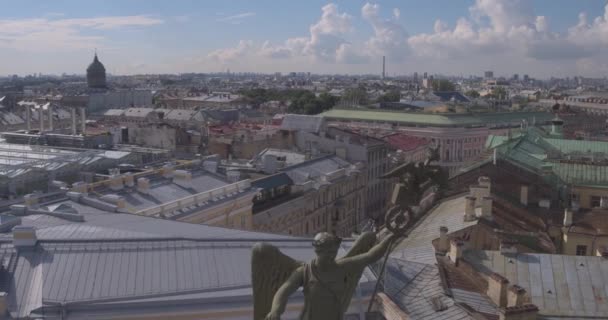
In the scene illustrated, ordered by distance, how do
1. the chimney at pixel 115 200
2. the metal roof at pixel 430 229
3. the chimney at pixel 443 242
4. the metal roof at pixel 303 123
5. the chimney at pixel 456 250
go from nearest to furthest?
the chimney at pixel 456 250 → the chimney at pixel 443 242 → the metal roof at pixel 430 229 → the chimney at pixel 115 200 → the metal roof at pixel 303 123

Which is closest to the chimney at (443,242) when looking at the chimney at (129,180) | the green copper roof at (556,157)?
the green copper roof at (556,157)

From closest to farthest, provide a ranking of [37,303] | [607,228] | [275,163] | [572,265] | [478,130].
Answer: [37,303]
[572,265]
[607,228]
[275,163]
[478,130]

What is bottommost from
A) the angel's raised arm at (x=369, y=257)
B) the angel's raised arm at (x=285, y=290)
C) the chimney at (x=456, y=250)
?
the chimney at (x=456, y=250)

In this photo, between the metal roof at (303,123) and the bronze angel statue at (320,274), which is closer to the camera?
the bronze angel statue at (320,274)

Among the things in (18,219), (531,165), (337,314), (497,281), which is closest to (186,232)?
(18,219)

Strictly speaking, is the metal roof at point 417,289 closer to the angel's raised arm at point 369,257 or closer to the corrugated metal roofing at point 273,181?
the angel's raised arm at point 369,257

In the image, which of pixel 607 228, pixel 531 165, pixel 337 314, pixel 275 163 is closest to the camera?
pixel 337 314

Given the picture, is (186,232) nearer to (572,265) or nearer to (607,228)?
(572,265)
